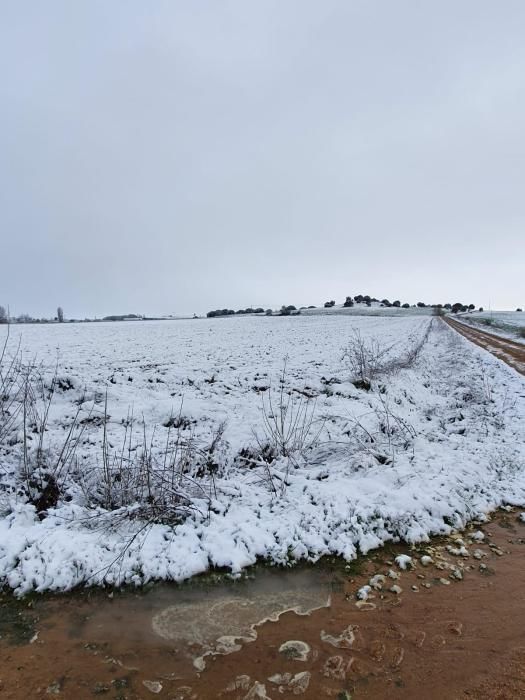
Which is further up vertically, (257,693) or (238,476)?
(238,476)

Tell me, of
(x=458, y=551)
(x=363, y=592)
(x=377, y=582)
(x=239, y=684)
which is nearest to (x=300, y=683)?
(x=239, y=684)

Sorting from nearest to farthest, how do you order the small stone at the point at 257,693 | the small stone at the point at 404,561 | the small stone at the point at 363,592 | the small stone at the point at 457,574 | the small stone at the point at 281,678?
the small stone at the point at 257,693 < the small stone at the point at 281,678 < the small stone at the point at 363,592 < the small stone at the point at 457,574 < the small stone at the point at 404,561

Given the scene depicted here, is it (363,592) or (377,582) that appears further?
(377,582)

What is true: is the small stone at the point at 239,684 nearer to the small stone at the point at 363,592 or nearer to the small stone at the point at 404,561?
the small stone at the point at 363,592

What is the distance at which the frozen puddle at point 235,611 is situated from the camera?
130 inches

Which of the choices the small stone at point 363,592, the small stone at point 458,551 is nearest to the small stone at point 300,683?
the small stone at point 363,592

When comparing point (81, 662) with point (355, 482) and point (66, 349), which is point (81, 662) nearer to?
point (355, 482)

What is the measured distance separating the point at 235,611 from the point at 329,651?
0.93 metres

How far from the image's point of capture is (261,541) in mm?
4621

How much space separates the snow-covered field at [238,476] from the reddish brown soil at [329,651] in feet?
2.02

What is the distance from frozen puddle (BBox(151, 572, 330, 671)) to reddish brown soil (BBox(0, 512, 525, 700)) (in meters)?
0.09

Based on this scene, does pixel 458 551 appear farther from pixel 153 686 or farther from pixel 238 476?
pixel 153 686

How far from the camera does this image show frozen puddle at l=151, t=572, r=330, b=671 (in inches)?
130

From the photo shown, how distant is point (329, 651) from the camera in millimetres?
3137
